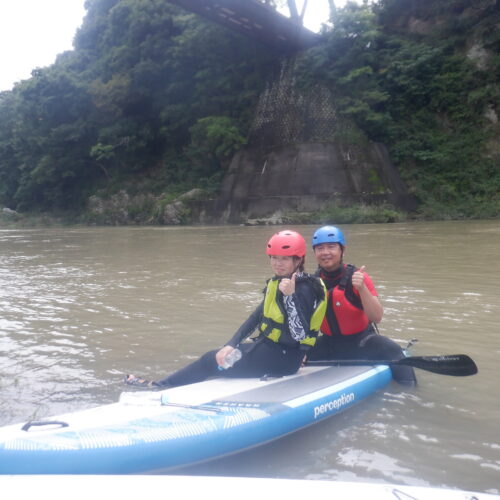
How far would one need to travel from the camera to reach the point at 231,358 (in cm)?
319

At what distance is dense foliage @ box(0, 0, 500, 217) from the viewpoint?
75.7 ft

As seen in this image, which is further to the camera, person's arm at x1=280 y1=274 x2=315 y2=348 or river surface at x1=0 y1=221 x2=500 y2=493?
person's arm at x1=280 y1=274 x2=315 y2=348

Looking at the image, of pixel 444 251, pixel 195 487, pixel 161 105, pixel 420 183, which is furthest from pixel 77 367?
pixel 161 105

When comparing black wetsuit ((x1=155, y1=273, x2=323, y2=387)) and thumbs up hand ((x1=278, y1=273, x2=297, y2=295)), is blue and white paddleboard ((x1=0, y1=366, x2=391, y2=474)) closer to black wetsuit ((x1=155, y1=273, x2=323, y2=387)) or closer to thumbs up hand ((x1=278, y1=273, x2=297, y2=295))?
black wetsuit ((x1=155, y1=273, x2=323, y2=387))

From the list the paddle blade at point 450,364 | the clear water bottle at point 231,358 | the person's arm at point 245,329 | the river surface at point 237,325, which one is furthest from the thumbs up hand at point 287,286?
the paddle blade at point 450,364

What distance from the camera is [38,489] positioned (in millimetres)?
1637

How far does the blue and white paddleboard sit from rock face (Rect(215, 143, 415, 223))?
19569mm

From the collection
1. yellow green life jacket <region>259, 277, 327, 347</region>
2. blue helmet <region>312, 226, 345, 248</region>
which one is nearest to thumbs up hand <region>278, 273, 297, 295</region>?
yellow green life jacket <region>259, 277, 327, 347</region>

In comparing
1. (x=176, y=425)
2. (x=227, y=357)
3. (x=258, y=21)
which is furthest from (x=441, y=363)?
(x=258, y=21)

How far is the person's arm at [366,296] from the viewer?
3.33 m

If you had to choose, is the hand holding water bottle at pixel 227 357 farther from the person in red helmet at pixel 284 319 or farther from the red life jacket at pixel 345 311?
the red life jacket at pixel 345 311

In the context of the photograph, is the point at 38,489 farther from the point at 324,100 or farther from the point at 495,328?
the point at 324,100

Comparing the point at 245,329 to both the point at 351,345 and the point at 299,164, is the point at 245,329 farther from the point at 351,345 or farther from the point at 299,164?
the point at 299,164

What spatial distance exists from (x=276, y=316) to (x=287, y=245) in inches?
17.3
